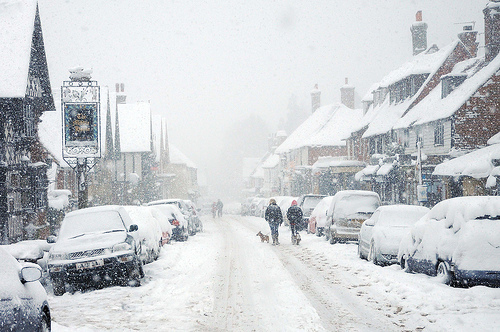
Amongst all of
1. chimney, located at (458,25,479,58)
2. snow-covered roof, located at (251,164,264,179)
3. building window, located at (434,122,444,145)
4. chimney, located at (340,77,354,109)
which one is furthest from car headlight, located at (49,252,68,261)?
snow-covered roof, located at (251,164,264,179)

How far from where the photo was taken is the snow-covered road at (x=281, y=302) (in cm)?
781

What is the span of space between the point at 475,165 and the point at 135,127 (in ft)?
119

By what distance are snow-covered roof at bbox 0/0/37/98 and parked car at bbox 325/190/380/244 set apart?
12152 millimetres

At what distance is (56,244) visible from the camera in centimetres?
1193

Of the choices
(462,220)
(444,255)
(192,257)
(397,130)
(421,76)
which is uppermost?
(421,76)

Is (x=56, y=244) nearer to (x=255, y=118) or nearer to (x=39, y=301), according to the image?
(x=39, y=301)

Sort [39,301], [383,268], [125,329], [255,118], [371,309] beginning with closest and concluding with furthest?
[39,301] < [125,329] < [371,309] < [383,268] < [255,118]

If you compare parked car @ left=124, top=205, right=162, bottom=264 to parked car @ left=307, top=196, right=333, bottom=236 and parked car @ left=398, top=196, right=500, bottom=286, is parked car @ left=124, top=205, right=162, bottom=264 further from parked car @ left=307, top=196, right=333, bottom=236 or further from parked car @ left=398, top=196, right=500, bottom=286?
parked car @ left=307, top=196, right=333, bottom=236

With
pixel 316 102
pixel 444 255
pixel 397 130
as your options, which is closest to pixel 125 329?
pixel 444 255

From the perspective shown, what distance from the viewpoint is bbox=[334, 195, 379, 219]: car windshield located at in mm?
19156

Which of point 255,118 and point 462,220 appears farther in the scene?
point 255,118

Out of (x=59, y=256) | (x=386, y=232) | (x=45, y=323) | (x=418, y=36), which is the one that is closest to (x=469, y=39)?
(x=418, y=36)

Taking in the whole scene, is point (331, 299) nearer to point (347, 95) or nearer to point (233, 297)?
point (233, 297)

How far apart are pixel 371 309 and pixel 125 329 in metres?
3.78
